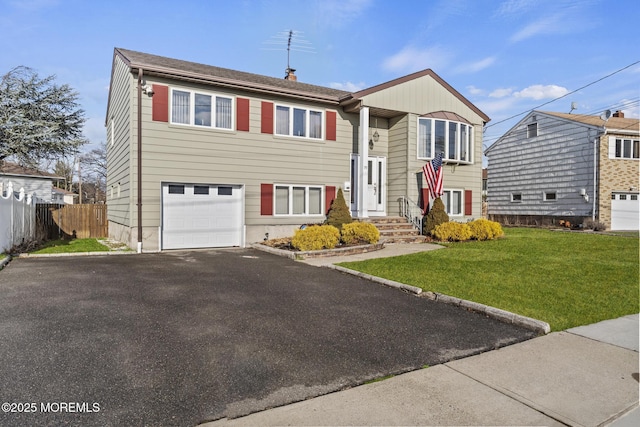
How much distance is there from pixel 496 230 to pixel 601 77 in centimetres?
910

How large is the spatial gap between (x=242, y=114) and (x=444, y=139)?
830 cm

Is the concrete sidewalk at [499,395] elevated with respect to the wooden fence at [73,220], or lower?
lower

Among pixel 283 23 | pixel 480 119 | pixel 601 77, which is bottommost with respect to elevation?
pixel 480 119

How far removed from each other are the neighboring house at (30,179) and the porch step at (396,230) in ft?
85.3

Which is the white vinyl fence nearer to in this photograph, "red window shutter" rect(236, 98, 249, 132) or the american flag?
"red window shutter" rect(236, 98, 249, 132)

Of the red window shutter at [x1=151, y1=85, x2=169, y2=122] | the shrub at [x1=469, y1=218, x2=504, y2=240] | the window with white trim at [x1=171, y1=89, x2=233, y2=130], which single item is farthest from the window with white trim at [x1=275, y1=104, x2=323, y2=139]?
the shrub at [x1=469, y1=218, x2=504, y2=240]

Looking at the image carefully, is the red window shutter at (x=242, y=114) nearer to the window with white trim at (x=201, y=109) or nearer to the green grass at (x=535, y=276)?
the window with white trim at (x=201, y=109)

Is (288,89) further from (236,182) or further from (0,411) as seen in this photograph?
(0,411)

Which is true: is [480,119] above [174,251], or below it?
above

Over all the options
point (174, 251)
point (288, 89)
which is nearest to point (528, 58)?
point (288, 89)

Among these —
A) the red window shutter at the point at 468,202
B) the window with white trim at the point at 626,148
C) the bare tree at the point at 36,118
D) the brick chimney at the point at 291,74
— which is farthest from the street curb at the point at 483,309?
the window with white trim at the point at 626,148

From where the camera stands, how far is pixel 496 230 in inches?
545

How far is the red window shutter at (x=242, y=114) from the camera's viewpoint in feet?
41.7

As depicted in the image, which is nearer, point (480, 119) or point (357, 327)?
point (357, 327)
